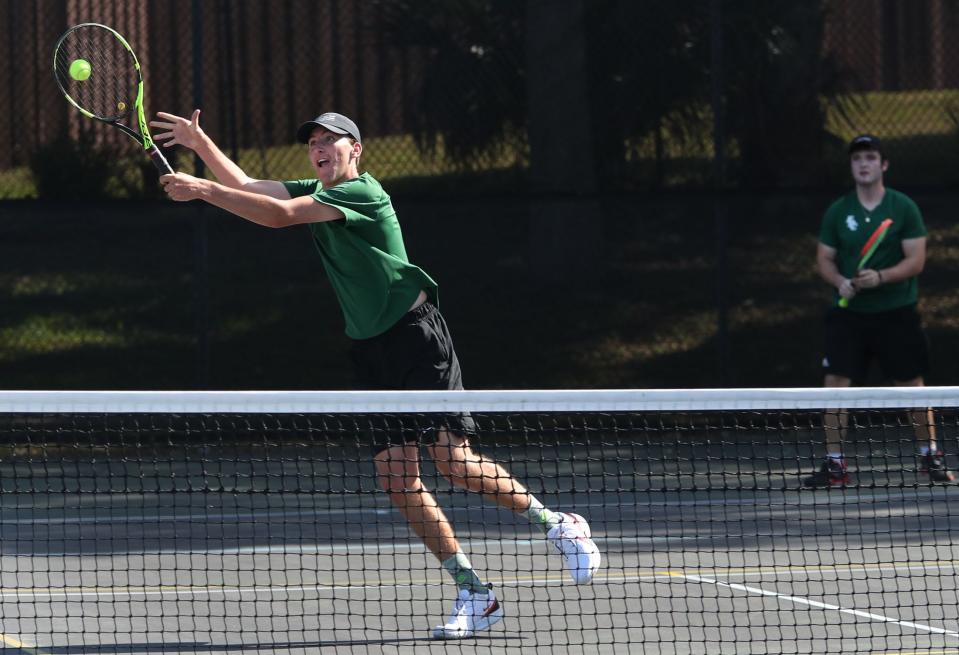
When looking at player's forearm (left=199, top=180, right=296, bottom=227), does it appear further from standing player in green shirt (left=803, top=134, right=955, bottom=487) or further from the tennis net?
standing player in green shirt (left=803, top=134, right=955, bottom=487)

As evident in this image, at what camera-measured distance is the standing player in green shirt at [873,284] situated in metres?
8.69

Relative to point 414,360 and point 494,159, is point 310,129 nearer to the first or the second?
point 414,360

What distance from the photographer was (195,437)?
10.6 m

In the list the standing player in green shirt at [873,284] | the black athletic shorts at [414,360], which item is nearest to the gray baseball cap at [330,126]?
the black athletic shorts at [414,360]

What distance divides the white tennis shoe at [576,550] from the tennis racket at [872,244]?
136 inches

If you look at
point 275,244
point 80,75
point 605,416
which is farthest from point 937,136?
point 80,75

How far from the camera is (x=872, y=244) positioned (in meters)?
8.70

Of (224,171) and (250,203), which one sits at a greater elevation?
(224,171)

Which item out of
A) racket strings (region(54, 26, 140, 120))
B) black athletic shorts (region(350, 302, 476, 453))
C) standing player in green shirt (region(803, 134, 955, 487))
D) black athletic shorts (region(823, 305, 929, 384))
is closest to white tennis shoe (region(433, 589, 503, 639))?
black athletic shorts (region(350, 302, 476, 453))

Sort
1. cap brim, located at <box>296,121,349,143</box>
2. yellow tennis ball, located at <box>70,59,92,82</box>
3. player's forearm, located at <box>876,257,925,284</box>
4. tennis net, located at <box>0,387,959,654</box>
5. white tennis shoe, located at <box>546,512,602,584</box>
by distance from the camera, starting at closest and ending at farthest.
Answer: tennis net, located at <box>0,387,959,654</box> < cap brim, located at <box>296,121,349,143</box> < white tennis shoe, located at <box>546,512,602,584</box> < yellow tennis ball, located at <box>70,59,92,82</box> < player's forearm, located at <box>876,257,925,284</box>

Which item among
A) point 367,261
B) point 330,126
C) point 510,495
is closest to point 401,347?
point 367,261

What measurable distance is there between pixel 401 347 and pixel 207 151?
93 cm

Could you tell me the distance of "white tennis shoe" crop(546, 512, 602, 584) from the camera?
5688mm

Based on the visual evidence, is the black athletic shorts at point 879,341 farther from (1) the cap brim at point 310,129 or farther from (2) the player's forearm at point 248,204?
(2) the player's forearm at point 248,204
